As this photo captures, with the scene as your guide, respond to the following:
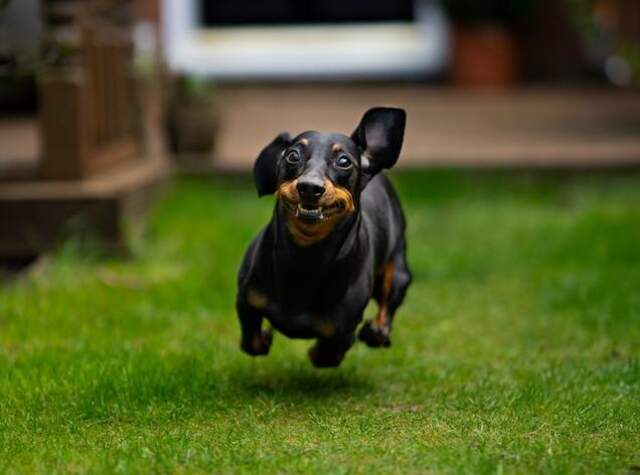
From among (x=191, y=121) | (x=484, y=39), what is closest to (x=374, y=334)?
(x=191, y=121)

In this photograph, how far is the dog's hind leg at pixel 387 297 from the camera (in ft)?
15.2

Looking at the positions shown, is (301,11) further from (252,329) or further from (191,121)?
(252,329)

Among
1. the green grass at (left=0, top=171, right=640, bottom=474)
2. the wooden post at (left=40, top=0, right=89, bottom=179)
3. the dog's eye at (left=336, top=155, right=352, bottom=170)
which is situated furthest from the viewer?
the wooden post at (left=40, top=0, right=89, bottom=179)

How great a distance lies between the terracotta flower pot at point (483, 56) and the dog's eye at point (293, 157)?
10439 mm

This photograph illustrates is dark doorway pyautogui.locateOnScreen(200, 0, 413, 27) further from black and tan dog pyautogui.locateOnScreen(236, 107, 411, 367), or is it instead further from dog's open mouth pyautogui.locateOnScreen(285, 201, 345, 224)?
dog's open mouth pyautogui.locateOnScreen(285, 201, 345, 224)

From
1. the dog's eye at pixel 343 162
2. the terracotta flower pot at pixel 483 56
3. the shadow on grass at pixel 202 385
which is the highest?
the dog's eye at pixel 343 162

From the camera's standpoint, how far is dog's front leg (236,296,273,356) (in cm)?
456

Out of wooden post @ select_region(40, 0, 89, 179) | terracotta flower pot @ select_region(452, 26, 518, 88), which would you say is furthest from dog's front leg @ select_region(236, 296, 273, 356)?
terracotta flower pot @ select_region(452, 26, 518, 88)

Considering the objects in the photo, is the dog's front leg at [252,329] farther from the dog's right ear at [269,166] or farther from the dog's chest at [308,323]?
the dog's right ear at [269,166]

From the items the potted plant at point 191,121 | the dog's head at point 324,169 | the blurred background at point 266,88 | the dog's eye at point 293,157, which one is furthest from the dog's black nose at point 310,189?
the potted plant at point 191,121

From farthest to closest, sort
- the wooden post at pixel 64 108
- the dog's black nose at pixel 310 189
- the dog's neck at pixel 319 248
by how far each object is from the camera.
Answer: the wooden post at pixel 64 108 → the dog's neck at pixel 319 248 → the dog's black nose at pixel 310 189

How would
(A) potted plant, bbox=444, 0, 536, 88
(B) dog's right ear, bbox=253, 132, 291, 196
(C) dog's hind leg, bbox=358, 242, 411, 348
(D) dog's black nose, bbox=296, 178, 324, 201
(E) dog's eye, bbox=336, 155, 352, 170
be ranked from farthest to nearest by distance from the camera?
(A) potted plant, bbox=444, 0, 536, 88 < (C) dog's hind leg, bbox=358, 242, 411, 348 < (B) dog's right ear, bbox=253, 132, 291, 196 < (E) dog's eye, bbox=336, 155, 352, 170 < (D) dog's black nose, bbox=296, 178, 324, 201

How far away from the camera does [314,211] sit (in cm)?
418

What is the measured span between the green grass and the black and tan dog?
0.24 meters
